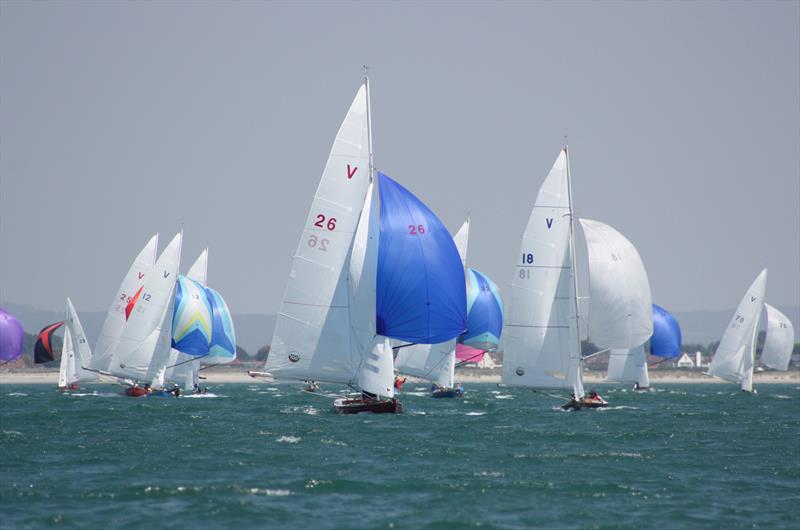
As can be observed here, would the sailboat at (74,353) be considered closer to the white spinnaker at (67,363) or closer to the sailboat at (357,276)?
the white spinnaker at (67,363)

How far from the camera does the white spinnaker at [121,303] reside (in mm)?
73125

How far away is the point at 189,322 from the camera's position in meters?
73.3

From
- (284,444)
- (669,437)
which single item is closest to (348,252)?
(284,444)

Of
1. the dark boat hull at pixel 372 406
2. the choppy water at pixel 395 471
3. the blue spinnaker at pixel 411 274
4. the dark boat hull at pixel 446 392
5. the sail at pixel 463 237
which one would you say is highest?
the sail at pixel 463 237

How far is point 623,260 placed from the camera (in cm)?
5934

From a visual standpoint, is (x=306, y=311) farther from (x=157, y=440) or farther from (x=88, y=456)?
(x=88, y=456)

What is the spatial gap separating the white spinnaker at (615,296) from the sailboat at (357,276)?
12459 millimetres

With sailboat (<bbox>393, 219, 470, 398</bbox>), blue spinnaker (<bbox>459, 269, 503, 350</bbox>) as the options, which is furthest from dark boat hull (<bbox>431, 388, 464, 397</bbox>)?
blue spinnaker (<bbox>459, 269, 503, 350</bbox>)

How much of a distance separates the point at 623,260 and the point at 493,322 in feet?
72.5

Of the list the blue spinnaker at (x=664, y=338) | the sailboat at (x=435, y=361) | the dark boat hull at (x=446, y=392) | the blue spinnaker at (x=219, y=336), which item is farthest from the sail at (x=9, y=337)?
the blue spinnaker at (x=664, y=338)

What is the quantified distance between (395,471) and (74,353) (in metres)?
59.3

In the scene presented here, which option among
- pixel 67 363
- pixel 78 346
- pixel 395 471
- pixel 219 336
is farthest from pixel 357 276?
pixel 67 363

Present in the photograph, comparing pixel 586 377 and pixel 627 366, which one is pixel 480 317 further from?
pixel 586 377

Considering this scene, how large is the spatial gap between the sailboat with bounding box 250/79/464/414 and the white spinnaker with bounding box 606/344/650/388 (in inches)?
1594
